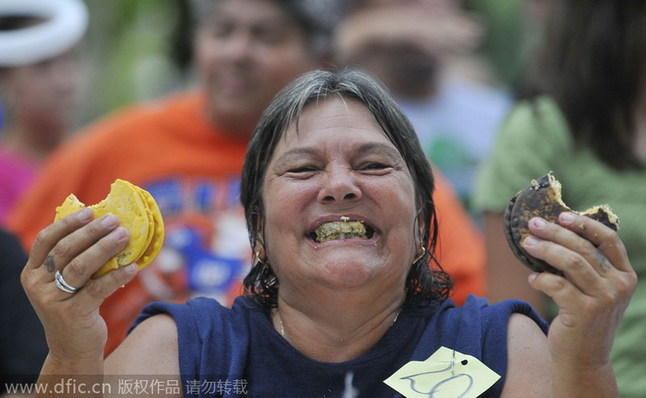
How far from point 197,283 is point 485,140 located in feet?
6.90

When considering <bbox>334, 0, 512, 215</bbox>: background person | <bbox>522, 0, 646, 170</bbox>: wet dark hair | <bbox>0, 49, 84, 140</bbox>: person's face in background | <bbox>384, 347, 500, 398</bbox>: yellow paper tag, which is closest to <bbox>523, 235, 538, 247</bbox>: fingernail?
<bbox>384, 347, 500, 398</bbox>: yellow paper tag

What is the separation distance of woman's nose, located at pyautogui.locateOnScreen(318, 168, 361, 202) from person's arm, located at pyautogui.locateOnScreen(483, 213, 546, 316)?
984 millimetres

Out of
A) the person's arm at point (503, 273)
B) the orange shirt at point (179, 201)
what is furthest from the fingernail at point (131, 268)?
the orange shirt at point (179, 201)

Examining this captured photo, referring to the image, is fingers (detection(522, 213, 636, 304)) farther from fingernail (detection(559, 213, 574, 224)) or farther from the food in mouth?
the food in mouth

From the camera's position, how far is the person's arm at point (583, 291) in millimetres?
2031

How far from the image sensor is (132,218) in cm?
224

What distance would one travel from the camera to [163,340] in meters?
2.44

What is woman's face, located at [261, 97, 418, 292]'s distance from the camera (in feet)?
7.77

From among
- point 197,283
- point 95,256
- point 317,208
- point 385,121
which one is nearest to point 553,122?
point 385,121

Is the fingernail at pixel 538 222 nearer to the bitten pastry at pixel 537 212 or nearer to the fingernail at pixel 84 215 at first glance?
the bitten pastry at pixel 537 212

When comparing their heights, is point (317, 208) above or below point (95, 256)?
above

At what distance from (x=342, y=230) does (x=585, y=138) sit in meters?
1.23

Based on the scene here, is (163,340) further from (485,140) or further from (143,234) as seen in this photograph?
(485,140)

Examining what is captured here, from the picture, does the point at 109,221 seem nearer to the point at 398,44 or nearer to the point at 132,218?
the point at 132,218
